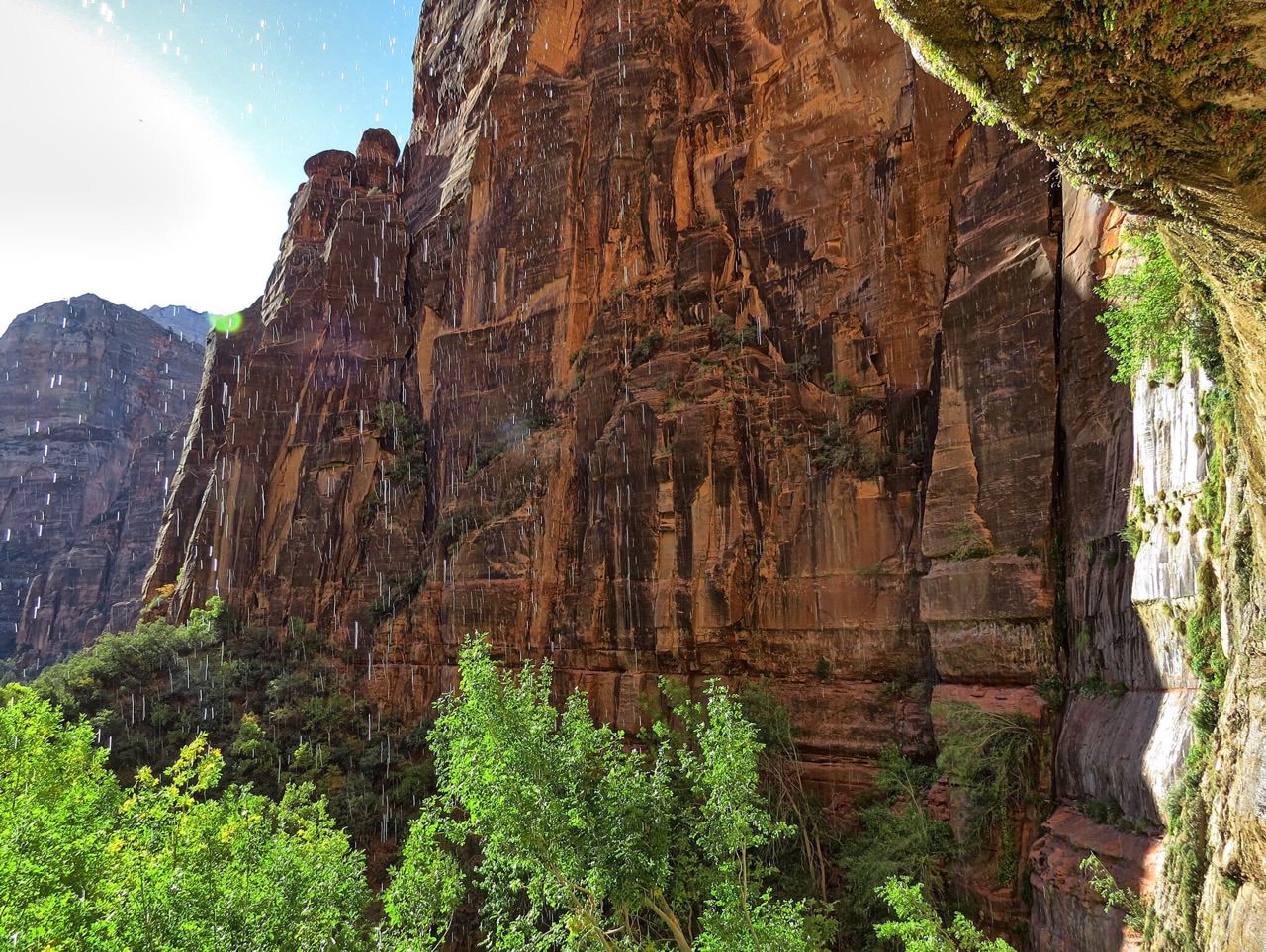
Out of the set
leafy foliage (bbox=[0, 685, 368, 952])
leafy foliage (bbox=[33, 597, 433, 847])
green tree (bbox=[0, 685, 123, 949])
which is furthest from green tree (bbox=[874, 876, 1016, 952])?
leafy foliage (bbox=[33, 597, 433, 847])

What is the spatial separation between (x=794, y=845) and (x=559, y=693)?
8559 mm

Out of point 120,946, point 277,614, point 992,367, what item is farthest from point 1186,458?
point 277,614

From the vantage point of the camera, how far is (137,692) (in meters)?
27.5

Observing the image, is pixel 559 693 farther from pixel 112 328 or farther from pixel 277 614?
pixel 112 328

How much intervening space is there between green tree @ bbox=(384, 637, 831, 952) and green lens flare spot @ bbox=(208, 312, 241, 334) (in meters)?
34.5

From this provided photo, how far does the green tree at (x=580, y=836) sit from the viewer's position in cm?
1129

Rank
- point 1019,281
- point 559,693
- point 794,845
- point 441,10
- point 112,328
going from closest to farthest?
A: point 1019,281 < point 794,845 < point 559,693 < point 441,10 < point 112,328

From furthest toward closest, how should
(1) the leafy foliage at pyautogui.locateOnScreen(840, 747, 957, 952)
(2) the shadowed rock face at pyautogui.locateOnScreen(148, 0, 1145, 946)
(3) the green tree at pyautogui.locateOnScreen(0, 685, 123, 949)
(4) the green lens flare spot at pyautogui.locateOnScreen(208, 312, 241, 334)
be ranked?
1. (4) the green lens flare spot at pyautogui.locateOnScreen(208, 312, 241, 334)
2. (2) the shadowed rock face at pyautogui.locateOnScreen(148, 0, 1145, 946)
3. (1) the leafy foliage at pyautogui.locateOnScreen(840, 747, 957, 952)
4. (3) the green tree at pyautogui.locateOnScreen(0, 685, 123, 949)

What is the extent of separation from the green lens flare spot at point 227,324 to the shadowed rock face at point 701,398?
7.10 m

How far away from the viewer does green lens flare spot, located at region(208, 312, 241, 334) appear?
40.1m

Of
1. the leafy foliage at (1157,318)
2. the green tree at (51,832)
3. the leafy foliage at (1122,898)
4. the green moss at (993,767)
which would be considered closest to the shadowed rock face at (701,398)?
the green moss at (993,767)

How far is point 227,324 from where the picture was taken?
41.4 meters

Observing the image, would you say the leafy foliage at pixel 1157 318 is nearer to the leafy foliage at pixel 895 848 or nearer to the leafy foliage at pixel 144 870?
the leafy foliage at pixel 895 848

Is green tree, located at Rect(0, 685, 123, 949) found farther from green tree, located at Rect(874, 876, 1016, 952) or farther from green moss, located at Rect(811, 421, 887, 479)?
green moss, located at Rect(811, 421, 887, 479)
